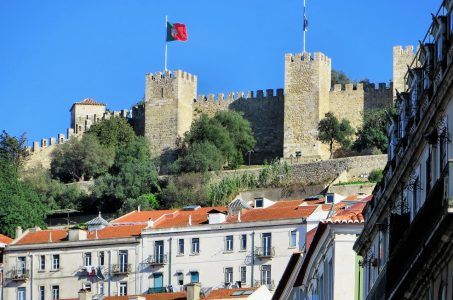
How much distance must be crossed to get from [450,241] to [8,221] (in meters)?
72.5

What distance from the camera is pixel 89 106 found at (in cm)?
12106

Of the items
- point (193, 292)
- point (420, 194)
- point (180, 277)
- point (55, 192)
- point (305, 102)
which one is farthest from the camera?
point (305, 102)

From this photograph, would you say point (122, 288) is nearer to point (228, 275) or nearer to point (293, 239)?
point (228, 275)

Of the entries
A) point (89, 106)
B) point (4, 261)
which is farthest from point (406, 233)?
point (89, 106)

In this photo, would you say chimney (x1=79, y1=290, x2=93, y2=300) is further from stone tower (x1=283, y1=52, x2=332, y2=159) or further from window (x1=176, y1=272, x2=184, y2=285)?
stone tower (x1=283, y1=52, x2=332, y2=159)

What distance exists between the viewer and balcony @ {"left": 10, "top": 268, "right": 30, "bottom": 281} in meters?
70.1

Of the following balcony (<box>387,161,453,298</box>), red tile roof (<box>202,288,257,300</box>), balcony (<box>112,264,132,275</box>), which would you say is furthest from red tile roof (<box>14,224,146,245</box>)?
balcony (<box>387,161,453,298</box>)

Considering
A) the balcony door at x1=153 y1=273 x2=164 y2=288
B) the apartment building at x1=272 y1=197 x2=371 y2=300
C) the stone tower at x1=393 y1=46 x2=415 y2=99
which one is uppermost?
the stone tower at x1=393 y1=46 x2=415 y2=99

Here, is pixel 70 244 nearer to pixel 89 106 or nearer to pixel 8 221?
pixel 8 221

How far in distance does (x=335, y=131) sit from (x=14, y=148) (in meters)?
22.3

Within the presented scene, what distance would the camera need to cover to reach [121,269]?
227 ft

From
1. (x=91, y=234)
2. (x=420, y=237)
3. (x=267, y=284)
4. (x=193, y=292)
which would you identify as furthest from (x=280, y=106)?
(x=420, y=237)

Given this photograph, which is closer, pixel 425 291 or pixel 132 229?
pixel 425 291

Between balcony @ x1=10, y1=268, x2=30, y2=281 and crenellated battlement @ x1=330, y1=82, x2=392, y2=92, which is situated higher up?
crenellated battlement @ x1=330, y1=82, x2=392, y2=92
